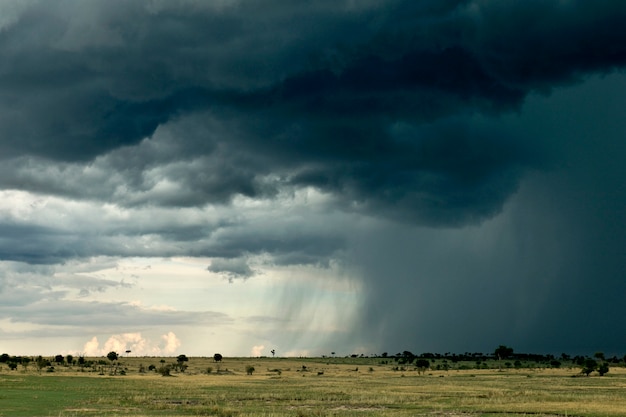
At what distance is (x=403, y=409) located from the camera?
71500 millimetres

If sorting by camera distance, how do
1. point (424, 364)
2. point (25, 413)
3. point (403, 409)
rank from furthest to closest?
point (424, 364) < point (403, 409) < point (25, 413)

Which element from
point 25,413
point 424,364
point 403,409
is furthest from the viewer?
point 424,364

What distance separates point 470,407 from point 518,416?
997 centimetres

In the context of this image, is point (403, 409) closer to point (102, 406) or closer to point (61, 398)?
point (102, 406)

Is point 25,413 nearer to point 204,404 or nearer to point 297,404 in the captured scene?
point 204,404

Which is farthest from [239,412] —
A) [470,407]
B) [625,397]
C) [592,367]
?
[592,367]

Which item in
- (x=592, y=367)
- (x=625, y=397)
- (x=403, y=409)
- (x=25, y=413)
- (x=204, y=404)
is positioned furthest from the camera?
(x=592, y=367)

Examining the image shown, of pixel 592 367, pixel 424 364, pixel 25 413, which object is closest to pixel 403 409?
pixel 25 413

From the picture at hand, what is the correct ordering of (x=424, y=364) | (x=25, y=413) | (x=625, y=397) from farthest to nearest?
(x=424, y=364), (x=625, y=397), (x=25, y=413)

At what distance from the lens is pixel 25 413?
62.9 metres

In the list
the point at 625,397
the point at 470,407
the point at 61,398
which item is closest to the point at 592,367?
the point at 625,397

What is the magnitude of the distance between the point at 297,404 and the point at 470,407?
19.6 m

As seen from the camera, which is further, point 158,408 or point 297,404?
point 297,404

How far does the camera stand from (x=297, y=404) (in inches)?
3073
